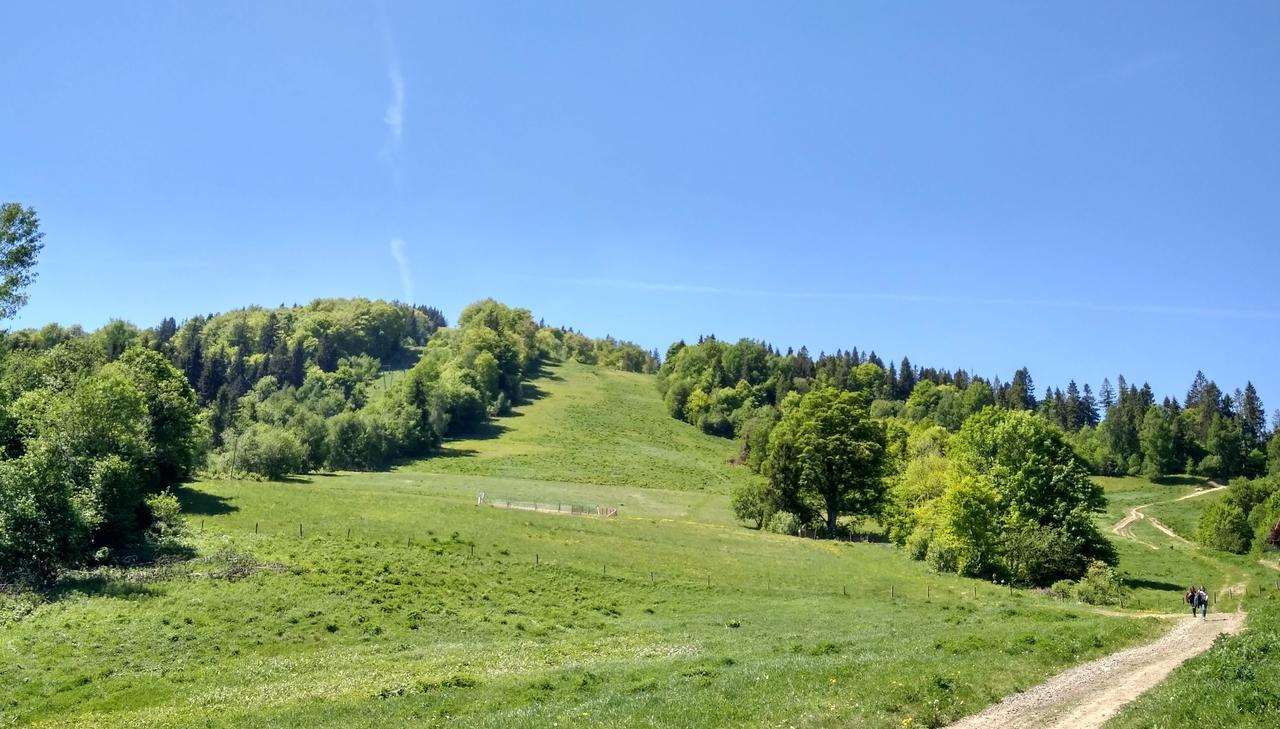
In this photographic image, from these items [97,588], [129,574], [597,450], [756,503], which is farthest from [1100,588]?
[597,450]

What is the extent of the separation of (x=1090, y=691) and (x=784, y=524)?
58.9 meters

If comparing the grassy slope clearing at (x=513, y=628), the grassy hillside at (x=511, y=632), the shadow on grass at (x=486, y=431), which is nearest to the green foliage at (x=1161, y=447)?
the grassy slope clearing at (x=513, y=628)

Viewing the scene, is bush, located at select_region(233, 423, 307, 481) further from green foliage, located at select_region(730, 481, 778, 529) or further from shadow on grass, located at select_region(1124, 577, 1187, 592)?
shadow on grass, located at select_region(1124, 577, 1187, 592)

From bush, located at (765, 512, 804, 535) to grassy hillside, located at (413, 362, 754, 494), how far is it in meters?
37.5

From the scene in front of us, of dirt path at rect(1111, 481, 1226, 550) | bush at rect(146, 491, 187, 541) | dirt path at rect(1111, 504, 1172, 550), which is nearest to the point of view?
bush at rect(146, 491, 187, 541)

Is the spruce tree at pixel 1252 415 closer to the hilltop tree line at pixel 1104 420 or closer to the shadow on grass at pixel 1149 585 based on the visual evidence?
the hilltop tree line at pixel 1104 420

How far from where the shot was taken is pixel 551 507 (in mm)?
87812

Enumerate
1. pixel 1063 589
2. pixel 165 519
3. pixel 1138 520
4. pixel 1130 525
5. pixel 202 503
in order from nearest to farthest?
pixel 1063 589
pixel 165 519
pixel 202 503
pixel 1130 525
pixel 1138 520

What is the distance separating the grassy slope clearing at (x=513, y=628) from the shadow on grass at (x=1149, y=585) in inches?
31.1

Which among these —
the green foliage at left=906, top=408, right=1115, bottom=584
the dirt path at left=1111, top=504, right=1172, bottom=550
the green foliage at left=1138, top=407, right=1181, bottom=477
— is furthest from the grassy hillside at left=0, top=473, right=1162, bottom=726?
the green foliage at left=1138, top=407, right=1181, bottom=477

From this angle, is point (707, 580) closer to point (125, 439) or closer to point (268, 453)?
point (125, 439)

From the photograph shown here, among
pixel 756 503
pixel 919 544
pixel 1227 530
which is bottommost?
pixel 919 544

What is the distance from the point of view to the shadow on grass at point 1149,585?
176ft

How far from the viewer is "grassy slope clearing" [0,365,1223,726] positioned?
72.7ft
